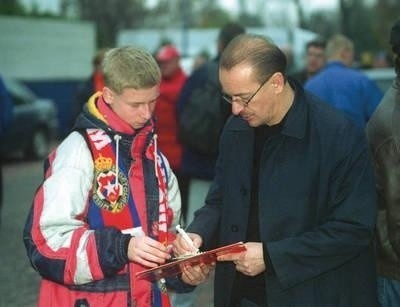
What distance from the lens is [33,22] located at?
23891 millimetres

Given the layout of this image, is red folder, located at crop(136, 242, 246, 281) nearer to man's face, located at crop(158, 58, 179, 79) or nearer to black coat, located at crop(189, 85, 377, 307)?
black coat, located at crop(189, 85, 377, 307)

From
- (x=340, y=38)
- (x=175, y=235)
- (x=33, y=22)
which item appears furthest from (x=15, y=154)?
(x=175, y=235)

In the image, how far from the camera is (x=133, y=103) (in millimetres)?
3516

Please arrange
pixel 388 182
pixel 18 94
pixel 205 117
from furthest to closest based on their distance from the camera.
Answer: pixel 18 94, pixel 205 117, pixel 388 182

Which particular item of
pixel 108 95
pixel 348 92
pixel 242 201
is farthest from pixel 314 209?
pixel 348 92

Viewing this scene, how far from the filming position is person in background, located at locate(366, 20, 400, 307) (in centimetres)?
342

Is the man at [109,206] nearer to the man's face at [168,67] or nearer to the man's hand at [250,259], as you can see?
the man's hand at [250,259]

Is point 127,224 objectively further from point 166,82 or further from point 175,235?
point 166,82

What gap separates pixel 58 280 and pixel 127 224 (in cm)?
34

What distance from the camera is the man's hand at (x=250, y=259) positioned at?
3223 millimetres

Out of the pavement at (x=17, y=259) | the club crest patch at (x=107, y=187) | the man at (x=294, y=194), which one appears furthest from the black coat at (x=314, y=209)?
the pavement at (x=17, y=259)

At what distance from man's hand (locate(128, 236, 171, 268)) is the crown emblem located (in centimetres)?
32

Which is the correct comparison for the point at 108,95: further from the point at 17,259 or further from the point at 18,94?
the point at 18,94

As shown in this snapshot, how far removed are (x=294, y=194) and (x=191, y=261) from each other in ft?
1.42
